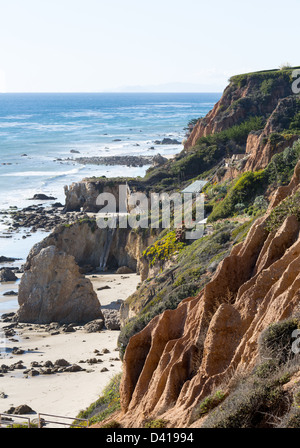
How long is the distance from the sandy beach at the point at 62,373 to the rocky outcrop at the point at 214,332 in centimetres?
859

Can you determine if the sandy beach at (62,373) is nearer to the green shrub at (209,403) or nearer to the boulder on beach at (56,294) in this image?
the boulder on beach at (56,294)

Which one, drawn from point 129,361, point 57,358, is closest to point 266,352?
point 129,361

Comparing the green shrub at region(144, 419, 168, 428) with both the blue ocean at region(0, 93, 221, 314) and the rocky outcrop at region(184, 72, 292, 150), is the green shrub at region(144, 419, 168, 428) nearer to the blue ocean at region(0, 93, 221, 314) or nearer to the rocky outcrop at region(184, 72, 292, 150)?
the blue ocean at region(0, 93, 221, 314)

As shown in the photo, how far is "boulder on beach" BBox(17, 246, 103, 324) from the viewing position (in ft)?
132

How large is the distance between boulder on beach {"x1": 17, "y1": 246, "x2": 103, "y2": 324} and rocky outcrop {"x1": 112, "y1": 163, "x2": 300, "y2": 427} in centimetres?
2192

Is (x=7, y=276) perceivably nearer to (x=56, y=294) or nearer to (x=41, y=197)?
(x=56, y=294)

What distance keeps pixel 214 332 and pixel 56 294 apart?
26498mm

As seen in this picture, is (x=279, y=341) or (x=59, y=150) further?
(x=59, y=150)

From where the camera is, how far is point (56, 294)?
40438 millimetres

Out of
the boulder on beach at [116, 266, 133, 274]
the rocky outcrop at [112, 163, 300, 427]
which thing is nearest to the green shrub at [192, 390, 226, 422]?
the rocky outcrop at [112, 163, 300, 427]

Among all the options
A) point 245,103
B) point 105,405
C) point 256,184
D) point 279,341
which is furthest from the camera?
point 245,103

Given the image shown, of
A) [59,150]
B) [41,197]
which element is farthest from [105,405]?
[59,150]

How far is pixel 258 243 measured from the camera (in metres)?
18.6

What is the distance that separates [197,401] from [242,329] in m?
2.39
